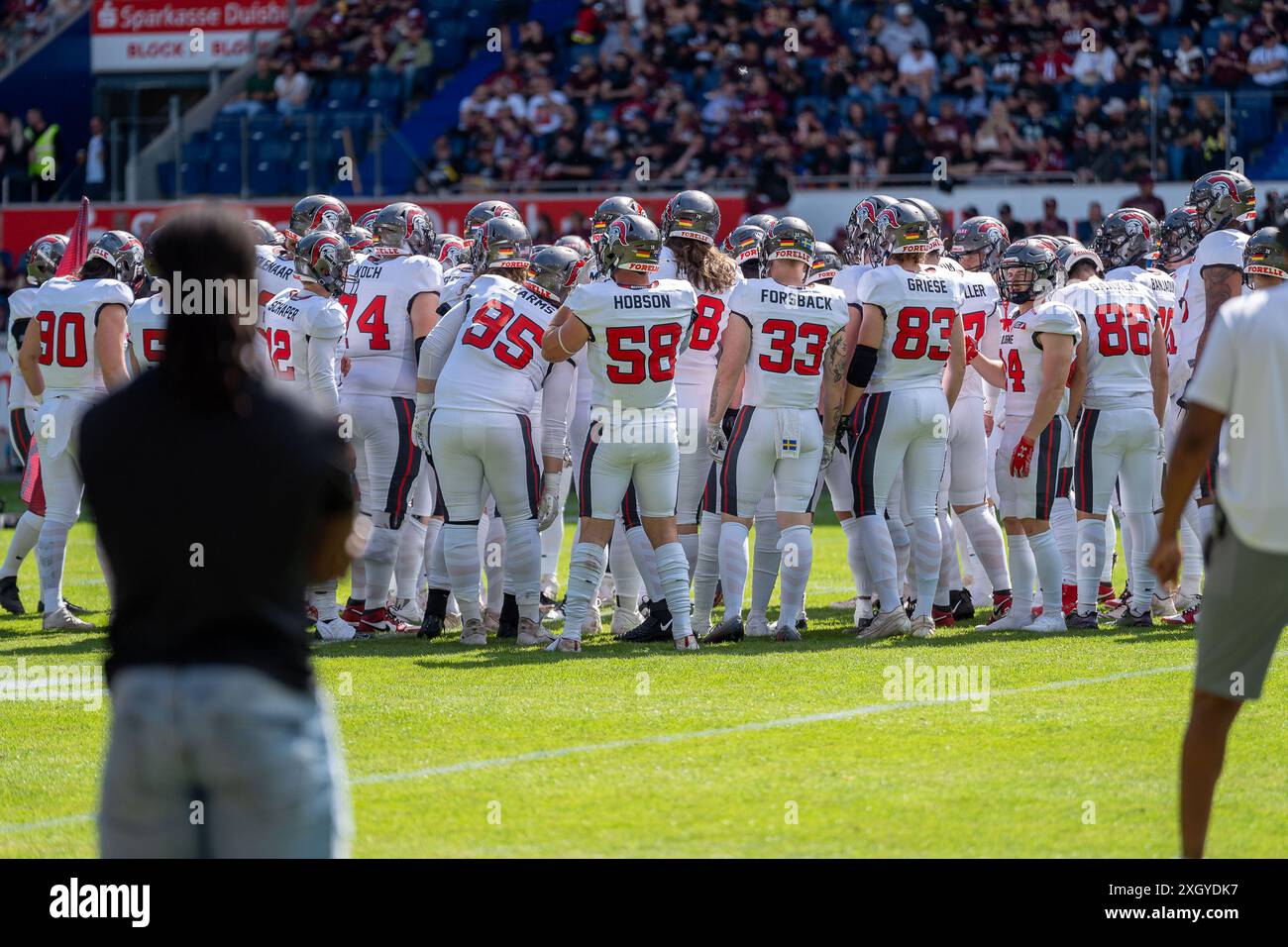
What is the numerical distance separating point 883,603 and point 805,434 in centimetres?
107

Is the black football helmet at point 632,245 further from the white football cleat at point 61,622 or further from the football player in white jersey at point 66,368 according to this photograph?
the white football cleat at point 61,622

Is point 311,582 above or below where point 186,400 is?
below

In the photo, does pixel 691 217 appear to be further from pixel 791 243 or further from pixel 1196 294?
pixel 1196 294

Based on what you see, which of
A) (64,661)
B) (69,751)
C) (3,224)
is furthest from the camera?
(3,224)

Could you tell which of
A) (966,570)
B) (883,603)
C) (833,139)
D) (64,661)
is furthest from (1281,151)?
(64,661)

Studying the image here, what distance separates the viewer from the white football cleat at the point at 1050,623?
10.1 m

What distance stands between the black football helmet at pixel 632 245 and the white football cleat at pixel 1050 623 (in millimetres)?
3060

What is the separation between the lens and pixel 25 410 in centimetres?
1166

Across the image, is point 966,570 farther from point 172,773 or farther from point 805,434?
point 172,773

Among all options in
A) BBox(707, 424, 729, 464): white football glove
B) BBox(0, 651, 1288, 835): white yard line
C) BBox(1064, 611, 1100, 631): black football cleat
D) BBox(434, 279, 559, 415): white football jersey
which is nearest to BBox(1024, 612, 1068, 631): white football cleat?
BBox(1064, 611, 1100, 631): black football cleat

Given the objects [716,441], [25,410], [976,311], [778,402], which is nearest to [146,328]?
[25,410]

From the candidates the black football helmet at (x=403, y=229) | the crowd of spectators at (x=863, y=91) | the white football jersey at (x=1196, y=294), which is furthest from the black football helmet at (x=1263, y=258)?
the crowd of spectators at (x=863, y=91)

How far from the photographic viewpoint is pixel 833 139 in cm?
2328
